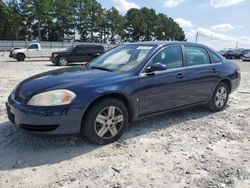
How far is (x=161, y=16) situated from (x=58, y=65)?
73.5 metres

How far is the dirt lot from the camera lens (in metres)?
3.46

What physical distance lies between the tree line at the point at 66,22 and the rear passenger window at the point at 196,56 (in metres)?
52.8

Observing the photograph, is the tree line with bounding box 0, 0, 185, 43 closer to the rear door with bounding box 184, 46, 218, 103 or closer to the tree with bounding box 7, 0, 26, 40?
the tree with bounding box 7, 0, 26, 40

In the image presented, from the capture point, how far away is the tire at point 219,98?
20.8ft

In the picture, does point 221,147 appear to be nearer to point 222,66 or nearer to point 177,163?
point 177,163

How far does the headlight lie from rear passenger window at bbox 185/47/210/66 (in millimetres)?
2578

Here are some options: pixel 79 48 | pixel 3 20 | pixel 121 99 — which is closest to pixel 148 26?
pixel 3 20

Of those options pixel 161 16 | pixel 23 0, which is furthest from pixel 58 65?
pixel 161 16

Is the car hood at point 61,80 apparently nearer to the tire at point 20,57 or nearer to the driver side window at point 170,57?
the driver side window at point 170,57

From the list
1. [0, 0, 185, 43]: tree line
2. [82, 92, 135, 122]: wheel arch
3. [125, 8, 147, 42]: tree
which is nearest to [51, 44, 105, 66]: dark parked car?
[82, 92, 135, 122]: wheel arch

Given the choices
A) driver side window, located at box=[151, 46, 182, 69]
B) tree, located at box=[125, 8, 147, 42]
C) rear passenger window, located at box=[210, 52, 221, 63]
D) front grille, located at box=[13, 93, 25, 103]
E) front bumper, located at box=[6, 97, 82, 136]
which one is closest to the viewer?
Answer: front bumper, located at box=[6, 97, 82, 136]

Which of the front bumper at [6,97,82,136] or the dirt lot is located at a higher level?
the front bumper at [6,97,82,136]

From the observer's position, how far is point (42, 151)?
4.20 m

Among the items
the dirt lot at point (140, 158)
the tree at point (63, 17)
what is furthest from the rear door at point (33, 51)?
the tree at point (63, 17)
